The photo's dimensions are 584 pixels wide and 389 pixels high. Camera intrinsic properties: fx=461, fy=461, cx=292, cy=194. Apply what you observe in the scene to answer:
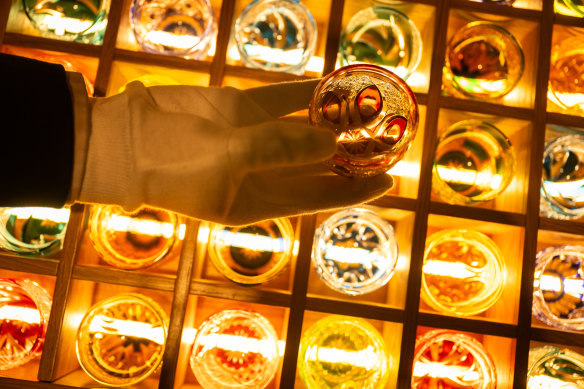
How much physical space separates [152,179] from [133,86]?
0.15 metres

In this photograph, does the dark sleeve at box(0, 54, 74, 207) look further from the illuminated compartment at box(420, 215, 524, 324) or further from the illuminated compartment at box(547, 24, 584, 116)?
the illuminated compartment at box(547, 24, 584, 116)

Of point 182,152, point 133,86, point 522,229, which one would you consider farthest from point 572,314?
point 133,86

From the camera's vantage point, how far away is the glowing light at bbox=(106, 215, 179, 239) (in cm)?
87

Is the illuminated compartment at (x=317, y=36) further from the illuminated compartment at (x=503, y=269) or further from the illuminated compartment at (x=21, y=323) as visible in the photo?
the illuminated compartment at (x=21, y=323)

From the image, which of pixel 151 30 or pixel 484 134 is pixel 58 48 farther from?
pixel 484 134

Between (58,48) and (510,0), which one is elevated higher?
(510,0)

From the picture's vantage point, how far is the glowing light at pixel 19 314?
85cm

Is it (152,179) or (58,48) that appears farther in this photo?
(58,48)

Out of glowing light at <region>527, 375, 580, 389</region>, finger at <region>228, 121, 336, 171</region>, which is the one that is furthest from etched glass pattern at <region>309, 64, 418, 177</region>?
glowing light at <region>527, 375, 580, 389</region>

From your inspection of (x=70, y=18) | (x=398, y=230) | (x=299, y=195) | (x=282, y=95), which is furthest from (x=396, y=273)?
(x=70, y=18)

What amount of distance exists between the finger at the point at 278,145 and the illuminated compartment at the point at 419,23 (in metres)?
0.38

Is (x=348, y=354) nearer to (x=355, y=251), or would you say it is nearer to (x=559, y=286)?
(x=355, y=251)

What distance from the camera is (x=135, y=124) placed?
2.13ft

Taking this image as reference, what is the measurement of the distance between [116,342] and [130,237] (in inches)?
7.6
